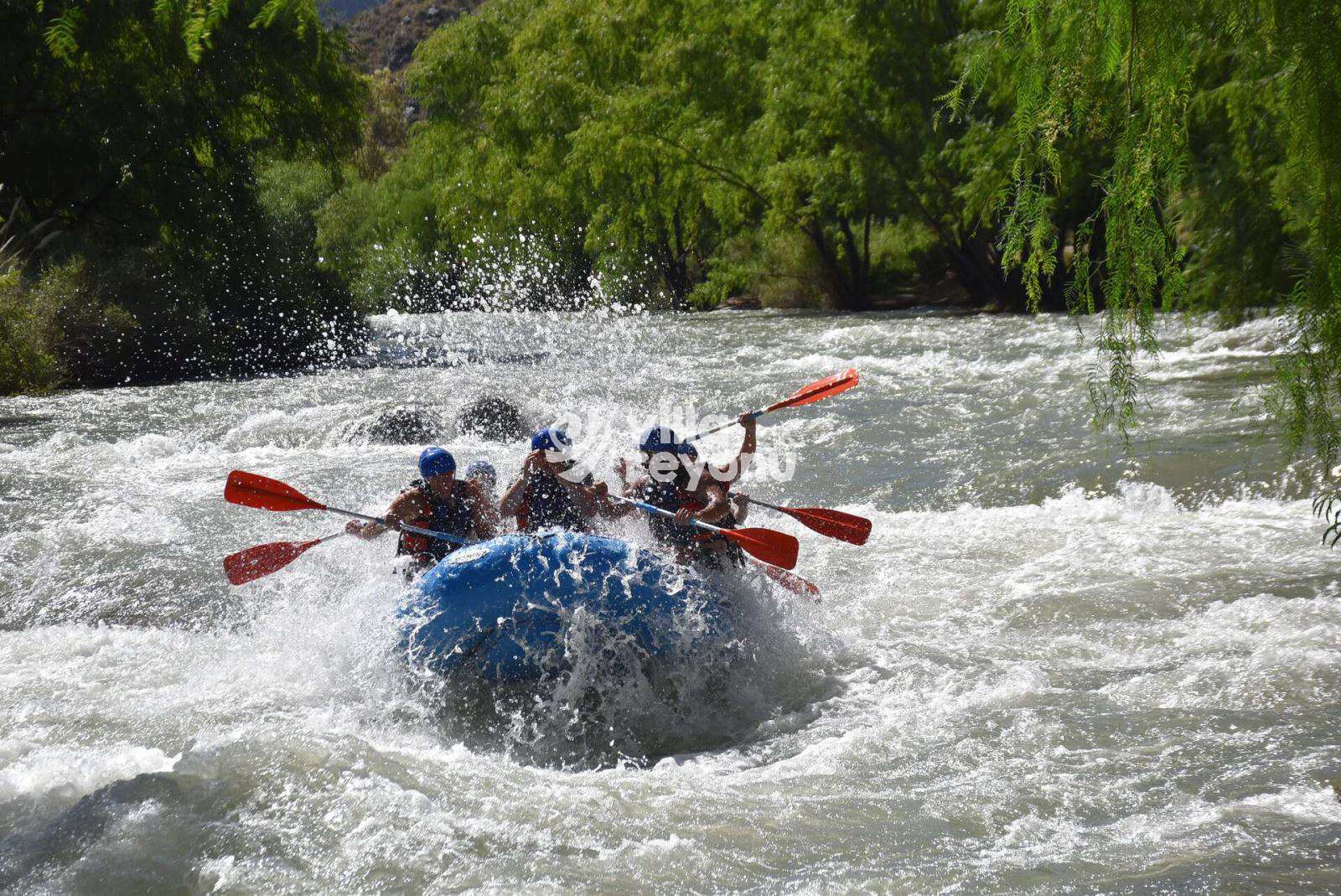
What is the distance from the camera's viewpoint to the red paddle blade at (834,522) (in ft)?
19.1

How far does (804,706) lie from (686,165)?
1805 cm

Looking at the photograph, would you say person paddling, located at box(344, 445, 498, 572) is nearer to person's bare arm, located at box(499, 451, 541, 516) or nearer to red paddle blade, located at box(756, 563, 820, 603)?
person's bare arm, located at box(499, 451, 541, 516)

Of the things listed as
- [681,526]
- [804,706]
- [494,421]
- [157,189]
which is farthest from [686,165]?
[804,706]

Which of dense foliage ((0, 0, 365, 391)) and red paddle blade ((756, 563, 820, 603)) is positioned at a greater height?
dense foliage ((0, 0, 365, 391))

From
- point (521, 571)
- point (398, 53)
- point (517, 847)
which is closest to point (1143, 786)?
point (517, 847)

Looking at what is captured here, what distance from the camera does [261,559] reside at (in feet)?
19.2

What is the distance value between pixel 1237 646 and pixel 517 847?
3.23 m

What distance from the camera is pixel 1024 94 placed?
129 inches

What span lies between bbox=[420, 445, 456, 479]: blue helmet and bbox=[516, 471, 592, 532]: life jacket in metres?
0.42

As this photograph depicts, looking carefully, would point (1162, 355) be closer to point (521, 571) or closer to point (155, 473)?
point (521, 571)

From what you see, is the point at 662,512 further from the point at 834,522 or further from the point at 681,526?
the point at 834,522

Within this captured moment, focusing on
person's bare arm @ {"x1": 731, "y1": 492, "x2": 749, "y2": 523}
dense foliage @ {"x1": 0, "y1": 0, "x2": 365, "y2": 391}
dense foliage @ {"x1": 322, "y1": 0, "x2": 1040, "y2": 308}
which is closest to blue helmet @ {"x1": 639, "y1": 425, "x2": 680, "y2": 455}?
person's bare arm @ {"x1": 731, "y1": 492, "x2": 749, "y2": 523}

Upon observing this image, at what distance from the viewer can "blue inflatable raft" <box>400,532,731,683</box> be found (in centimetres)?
464

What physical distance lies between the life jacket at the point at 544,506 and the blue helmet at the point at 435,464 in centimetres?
42
